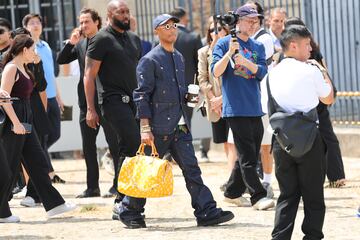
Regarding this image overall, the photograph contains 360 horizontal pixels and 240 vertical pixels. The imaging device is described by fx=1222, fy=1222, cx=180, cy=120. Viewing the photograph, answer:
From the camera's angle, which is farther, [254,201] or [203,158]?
[203,158]

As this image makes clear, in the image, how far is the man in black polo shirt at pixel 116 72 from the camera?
10828 millimetres

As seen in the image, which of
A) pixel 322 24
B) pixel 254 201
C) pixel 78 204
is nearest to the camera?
pixel 254 201

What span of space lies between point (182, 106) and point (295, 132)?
183 centimetres

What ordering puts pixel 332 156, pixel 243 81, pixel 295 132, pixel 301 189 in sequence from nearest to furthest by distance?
pixel 295 132 < pixel 301 189 < pixel 243 81 < pixel 332 156

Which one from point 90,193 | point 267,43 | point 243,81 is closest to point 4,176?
point 243,81

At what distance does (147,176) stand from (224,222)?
87 cm

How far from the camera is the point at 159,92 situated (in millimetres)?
9875

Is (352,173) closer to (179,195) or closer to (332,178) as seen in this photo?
(332,178)

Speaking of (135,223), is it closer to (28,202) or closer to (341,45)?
(28,202)

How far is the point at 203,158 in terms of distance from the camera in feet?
54.0

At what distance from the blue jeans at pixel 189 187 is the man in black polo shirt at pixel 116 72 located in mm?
878

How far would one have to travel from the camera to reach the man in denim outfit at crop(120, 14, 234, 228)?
387 inches

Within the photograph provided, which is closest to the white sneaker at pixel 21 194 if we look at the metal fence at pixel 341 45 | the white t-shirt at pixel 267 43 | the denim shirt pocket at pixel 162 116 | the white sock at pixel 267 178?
the white sock at pixel 267 178

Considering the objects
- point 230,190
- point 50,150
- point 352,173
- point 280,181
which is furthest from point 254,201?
point 50,150
